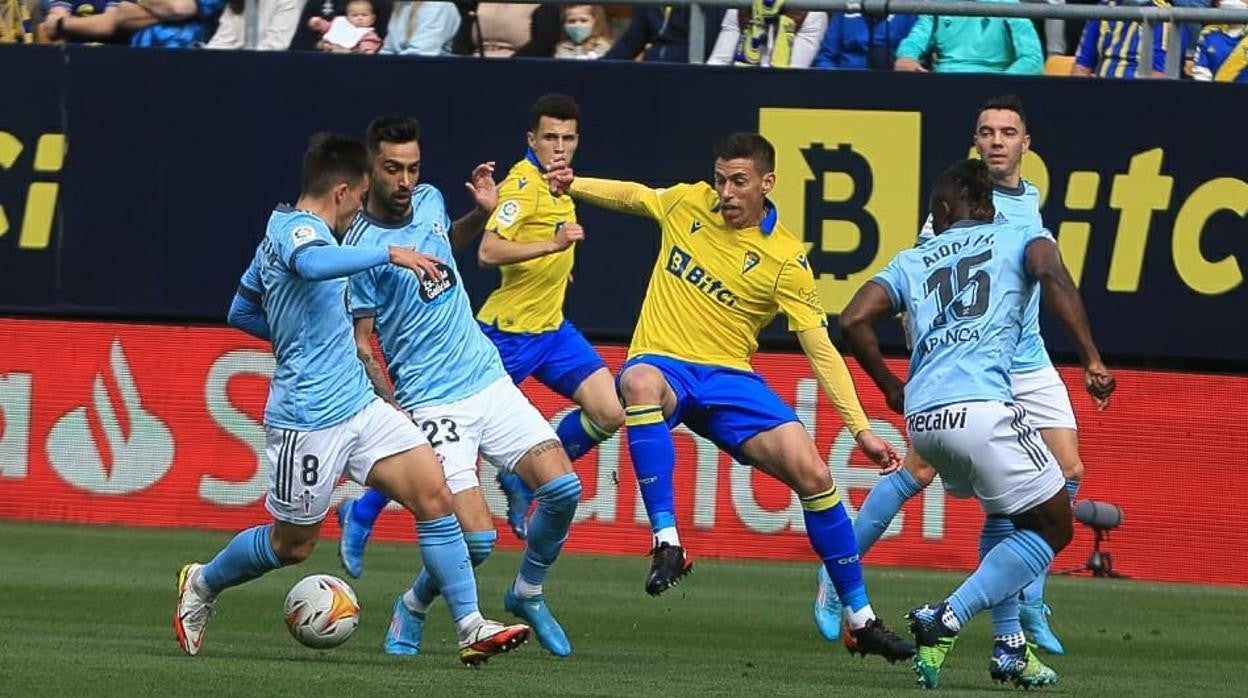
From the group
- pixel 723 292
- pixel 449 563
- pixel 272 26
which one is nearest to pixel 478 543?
pixel 449 563

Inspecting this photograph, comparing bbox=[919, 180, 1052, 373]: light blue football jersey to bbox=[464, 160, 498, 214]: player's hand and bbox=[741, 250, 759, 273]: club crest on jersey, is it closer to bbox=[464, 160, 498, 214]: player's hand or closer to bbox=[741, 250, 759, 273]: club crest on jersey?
bbox=[741, 250, 759, 273]: club crest on jersey

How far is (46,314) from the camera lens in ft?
54.9

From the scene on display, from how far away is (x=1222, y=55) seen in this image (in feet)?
49.2

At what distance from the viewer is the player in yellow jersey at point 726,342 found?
10.7 metres

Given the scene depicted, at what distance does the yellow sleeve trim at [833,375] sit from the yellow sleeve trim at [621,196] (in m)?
0.99

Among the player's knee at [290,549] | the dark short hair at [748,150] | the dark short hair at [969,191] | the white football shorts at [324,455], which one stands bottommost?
the player's knee at [290,549]

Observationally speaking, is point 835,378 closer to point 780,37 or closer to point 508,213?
point 508,213

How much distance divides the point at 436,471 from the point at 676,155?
6.48 metres

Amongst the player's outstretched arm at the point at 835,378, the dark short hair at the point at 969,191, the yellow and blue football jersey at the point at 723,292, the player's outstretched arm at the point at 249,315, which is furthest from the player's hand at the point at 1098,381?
the player's outstretched arm at the point at 249,315

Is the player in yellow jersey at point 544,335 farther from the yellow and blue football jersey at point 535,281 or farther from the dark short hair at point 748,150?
the dark short hair at point 748,150

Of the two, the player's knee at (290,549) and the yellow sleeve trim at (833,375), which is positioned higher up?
the yellow sleeve trim at (833,375)

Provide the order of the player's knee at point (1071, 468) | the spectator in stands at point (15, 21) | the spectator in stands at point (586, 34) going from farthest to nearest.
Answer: the spectator in stands at point (15, 21)
the spectator in stands at point (586, 34)
the player's knee at point (1071, 468)

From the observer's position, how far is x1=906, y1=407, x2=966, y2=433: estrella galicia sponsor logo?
30.1 feet

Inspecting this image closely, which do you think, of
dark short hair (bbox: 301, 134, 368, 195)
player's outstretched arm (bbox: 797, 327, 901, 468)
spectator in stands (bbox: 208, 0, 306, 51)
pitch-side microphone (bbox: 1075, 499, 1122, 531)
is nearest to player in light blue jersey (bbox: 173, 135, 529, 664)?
dark short hair (bbox: 301, 134, 368, 195)
